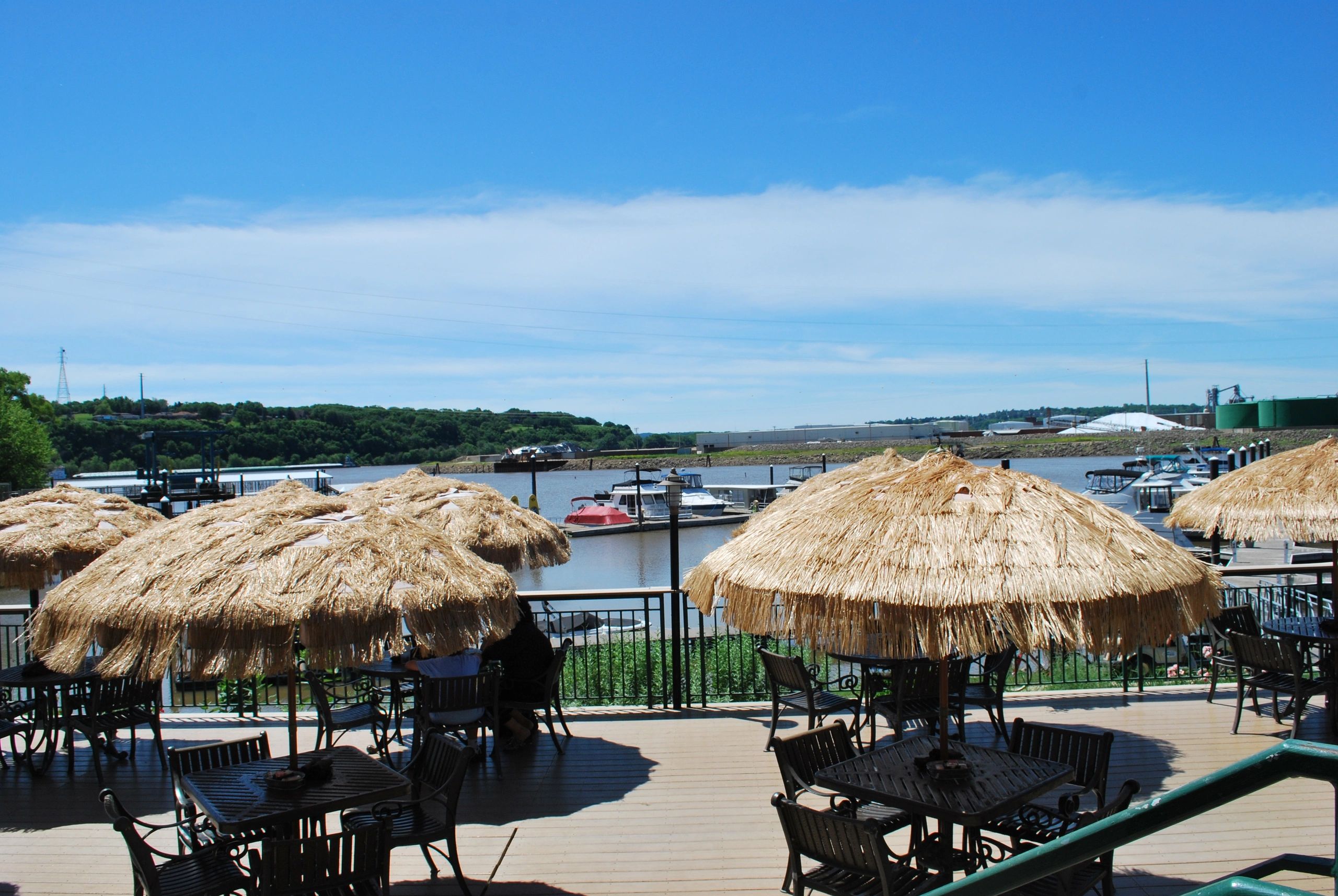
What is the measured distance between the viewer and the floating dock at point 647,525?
153 feet

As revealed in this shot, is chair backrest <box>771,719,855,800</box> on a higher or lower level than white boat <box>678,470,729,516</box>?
lower

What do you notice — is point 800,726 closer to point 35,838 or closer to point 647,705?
point 647,705

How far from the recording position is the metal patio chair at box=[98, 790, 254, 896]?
13.4ft

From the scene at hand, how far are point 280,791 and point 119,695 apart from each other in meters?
3.66

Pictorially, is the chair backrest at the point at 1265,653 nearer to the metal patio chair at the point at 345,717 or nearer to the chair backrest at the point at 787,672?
the chair backrest at the point at 787,672

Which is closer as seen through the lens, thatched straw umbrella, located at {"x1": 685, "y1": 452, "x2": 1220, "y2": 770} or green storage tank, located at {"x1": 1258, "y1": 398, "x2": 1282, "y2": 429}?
thatched straw umbrella, located at {"x1": 685, "y1": 452, "x2": 1220, "y2": 770}

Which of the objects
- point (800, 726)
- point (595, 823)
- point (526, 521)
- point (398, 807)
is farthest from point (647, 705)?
point (398, 807)

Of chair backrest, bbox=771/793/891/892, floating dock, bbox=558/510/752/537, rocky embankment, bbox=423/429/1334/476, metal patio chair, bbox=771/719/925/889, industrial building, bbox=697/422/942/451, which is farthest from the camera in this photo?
industrial building, bbox=697/422/942/451

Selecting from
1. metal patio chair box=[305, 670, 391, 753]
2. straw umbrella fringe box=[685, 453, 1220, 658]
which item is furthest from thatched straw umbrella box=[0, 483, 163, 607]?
straw umbrella fringe box=[685, 453, 1220, 658]

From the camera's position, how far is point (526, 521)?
965 cm

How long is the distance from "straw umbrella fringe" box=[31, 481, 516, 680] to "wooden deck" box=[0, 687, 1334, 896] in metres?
1.52

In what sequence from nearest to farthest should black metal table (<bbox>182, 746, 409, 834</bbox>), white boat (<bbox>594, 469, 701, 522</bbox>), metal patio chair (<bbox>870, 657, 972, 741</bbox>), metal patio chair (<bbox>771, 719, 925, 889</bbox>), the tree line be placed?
Result: black metal table (<bbox>182, 746, 409, 834</bbox>) → metal patio chair (<bbox>771, 719, 925, 889</bbox>) → metal patio chair (<bbox>870, 657, 972, 741</bbox>) → white boat (<bbox>594, 469, 701, 522</bbox>) → the tree line

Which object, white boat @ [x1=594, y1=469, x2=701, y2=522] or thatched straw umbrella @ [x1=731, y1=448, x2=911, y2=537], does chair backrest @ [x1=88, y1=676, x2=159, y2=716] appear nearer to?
thatched straw umbrella @ [x1=731, y1=448, x2=911, y2=537]

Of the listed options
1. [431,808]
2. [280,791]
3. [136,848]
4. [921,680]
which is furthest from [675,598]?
[136,848]
